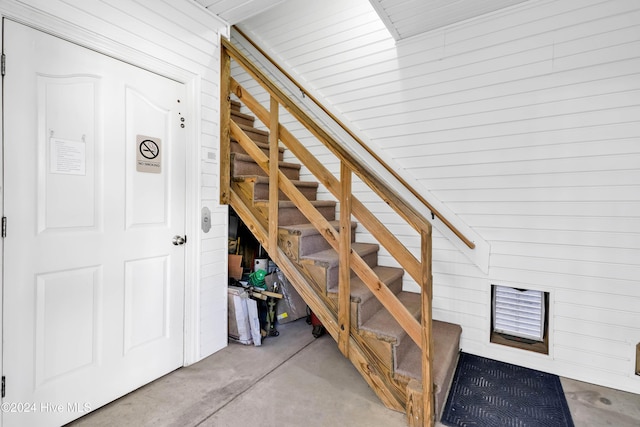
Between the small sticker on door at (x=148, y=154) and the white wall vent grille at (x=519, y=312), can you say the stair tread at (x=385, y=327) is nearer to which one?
Answer: the white wall vent grille at (x=519, y=312)

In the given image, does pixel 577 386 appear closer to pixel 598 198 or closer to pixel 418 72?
pixel 598 198

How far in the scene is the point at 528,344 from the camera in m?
2.54

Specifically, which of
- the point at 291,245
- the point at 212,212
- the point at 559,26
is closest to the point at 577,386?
the point at 291,245

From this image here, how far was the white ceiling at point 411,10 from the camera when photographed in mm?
2422

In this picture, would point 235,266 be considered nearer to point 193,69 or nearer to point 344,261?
point 344,261

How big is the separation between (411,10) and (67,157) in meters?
2.66

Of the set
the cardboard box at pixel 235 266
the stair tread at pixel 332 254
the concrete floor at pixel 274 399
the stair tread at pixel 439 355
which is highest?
the stair tread at pixel 332 254

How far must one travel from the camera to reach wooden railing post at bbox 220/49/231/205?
266 centimetres

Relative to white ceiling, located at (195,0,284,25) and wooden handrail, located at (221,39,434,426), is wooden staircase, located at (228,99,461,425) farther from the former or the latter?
white ceiling, located at (195,0,284,25)

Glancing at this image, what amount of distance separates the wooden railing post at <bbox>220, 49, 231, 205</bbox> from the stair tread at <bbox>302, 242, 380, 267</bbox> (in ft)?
3.09

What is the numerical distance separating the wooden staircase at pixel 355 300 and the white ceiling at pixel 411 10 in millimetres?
620

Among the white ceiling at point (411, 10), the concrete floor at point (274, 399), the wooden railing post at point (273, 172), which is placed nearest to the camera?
the concrete floor at point (274, 399)

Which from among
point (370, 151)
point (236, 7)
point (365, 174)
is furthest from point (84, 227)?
point (370, 151)

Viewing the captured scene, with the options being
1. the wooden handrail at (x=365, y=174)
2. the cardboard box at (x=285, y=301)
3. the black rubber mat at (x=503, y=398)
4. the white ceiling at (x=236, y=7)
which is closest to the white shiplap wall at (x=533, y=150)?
the black rubber mat at (x=503, y=398)
